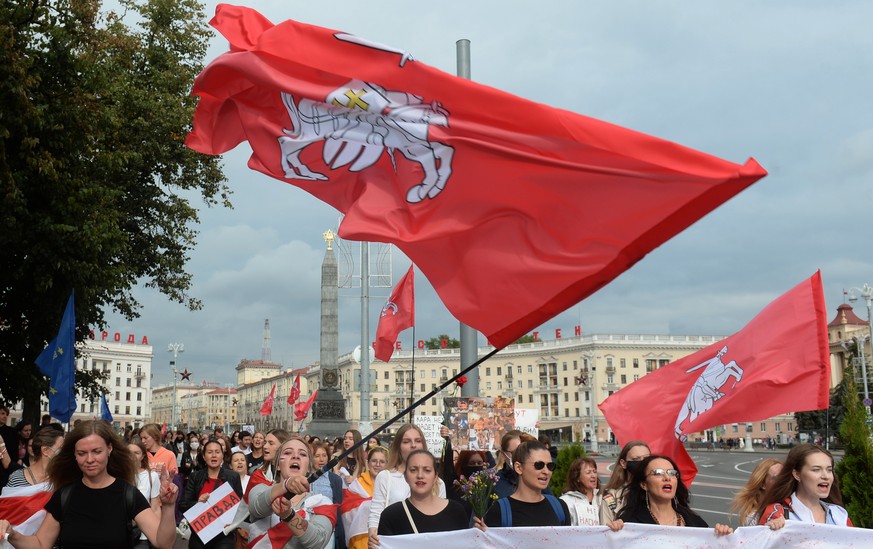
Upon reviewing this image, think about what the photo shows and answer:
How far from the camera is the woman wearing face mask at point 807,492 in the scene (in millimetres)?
5699

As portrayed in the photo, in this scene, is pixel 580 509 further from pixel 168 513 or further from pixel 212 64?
pixel 212 64

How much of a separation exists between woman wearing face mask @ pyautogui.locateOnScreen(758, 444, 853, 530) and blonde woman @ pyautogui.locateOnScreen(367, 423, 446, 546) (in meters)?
2.45

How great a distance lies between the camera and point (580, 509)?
283 inches

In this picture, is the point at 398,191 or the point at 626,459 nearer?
the point at 398,191

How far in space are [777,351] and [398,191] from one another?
4276 mm

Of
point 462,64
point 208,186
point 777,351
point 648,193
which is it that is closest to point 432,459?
Answer: point 648,193

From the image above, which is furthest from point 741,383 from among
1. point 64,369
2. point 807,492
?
point 64,369

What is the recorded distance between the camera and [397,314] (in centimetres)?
1920

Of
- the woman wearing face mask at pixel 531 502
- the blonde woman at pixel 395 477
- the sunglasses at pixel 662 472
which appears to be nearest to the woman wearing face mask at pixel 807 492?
the sunglasses at pixel 662 472

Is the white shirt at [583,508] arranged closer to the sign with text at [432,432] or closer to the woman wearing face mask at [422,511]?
the woman wearing face mask at [422,511]

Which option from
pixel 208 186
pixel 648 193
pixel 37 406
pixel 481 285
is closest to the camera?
pixel 648 193

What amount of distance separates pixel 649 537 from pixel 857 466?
5.43m

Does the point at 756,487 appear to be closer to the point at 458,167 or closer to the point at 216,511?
the point at 458,167

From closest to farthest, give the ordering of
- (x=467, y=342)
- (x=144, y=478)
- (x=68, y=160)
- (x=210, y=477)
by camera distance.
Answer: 1. (x=144, y=478)
2. (x=210, y=477)
3. (x=467, y=342)
4. (x=68, y=160)
